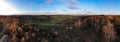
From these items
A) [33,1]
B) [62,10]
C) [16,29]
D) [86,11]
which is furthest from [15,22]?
[86,11]

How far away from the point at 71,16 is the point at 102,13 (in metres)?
0.47

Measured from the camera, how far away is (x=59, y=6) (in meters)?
5.07

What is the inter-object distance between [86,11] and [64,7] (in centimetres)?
34

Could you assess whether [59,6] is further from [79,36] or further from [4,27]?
[4,27]

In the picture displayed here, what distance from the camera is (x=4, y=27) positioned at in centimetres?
504

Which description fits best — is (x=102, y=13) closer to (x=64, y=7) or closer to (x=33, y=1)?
(x=64, y=7)

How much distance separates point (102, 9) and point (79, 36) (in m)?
0.55

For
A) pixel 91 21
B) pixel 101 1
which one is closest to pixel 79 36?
pixel 91 21

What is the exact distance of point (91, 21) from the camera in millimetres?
5051

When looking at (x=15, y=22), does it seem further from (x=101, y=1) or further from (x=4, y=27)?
(x=101, y=1)

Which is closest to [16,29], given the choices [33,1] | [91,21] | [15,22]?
[15,22]

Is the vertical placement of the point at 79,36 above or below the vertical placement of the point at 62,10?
below

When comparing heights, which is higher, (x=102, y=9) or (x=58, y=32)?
(x=102, y=9)

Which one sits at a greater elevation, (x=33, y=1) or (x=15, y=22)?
(x=33, y=1)
